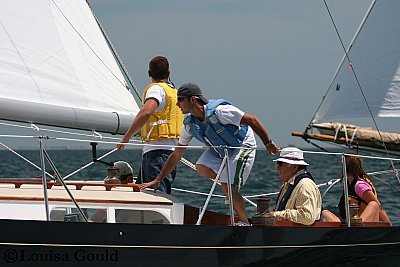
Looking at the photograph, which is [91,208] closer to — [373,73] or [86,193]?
[86,193]

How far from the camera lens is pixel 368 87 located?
12375mm

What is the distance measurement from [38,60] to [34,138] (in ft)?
5.31

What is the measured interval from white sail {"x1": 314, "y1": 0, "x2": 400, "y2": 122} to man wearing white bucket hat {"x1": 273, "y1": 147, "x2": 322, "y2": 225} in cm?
454

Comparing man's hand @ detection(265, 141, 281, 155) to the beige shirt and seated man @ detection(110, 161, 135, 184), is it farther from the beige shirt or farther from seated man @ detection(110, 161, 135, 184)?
seated man @ detection(110, 161, 135, 184)

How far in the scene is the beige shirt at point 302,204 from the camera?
24.4 ft

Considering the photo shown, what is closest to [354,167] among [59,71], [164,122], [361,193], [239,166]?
[361,193]

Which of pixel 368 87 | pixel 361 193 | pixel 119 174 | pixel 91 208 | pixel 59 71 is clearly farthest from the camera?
pixel 368 87

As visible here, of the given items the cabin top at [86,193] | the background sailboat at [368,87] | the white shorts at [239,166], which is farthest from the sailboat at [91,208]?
the background sailboat at [368,87]

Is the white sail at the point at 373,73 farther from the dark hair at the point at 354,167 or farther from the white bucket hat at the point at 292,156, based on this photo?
the white bucket hat at the point at 292,156

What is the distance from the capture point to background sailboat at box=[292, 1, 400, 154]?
1189cm

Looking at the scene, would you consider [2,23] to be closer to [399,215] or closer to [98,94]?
[98,94]

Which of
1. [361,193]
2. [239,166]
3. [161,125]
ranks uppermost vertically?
[161,125]

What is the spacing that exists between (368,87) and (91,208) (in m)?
5.84

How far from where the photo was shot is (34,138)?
23.0ft
